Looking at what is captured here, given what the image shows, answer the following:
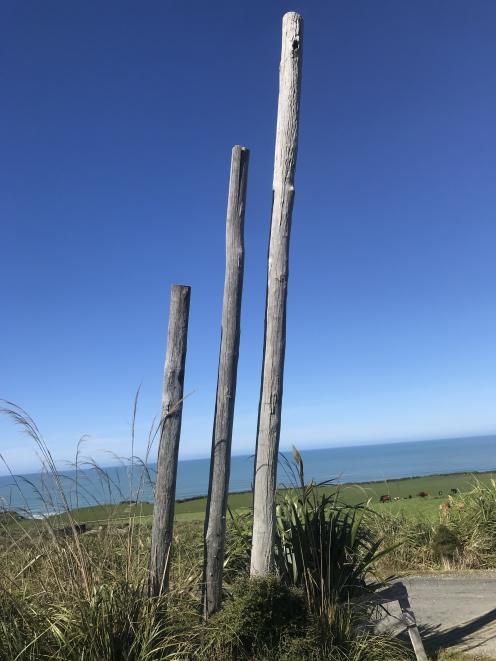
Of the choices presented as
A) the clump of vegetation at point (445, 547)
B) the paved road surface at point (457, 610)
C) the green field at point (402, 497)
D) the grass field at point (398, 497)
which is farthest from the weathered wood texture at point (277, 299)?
the clump of vegetation at point (445, 547)

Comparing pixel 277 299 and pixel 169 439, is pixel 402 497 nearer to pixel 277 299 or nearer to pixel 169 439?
pixel 277 299

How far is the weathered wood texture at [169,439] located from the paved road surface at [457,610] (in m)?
1.59

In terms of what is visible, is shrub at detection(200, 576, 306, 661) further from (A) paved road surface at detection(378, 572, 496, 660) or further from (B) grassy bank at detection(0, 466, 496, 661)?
(A) paved road surface at detection(378, 572, 496, 660)

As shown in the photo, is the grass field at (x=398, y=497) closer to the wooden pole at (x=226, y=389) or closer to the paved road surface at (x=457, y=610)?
the wooden pole at (x=226, y=389)

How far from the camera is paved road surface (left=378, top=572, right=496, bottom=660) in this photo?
4453 millimetres

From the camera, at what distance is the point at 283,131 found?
4.51m

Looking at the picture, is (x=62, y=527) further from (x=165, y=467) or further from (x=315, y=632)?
(x=315, y=632)

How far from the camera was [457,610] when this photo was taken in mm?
5387

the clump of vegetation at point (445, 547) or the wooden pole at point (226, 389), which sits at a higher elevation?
the wooden pole at point (226, 389)

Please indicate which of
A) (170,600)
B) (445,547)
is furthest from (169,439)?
(445,547)

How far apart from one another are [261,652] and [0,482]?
6.25ft

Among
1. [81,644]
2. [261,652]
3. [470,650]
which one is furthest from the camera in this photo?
[470,650]

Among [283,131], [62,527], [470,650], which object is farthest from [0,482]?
[470,650]

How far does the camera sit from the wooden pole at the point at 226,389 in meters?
3.86
